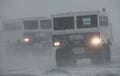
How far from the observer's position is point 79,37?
1989 cm

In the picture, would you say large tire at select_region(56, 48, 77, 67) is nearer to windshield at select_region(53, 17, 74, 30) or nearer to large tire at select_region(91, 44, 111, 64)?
large tire at select_region(91, 44, 111, 64)

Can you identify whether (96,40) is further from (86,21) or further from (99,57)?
(86,21)

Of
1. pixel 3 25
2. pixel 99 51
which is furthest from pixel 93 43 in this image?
pixel 3 25

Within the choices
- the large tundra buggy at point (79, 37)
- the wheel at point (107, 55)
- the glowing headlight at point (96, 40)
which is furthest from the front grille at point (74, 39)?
the wheel at point (107, 55)

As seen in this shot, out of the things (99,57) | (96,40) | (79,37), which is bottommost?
(99,57)

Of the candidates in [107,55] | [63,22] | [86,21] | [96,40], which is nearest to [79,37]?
[96,40]

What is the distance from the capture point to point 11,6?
4988 centimetres

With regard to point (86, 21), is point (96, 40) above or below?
below

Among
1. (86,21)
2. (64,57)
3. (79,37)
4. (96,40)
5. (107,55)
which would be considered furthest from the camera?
(107,55)

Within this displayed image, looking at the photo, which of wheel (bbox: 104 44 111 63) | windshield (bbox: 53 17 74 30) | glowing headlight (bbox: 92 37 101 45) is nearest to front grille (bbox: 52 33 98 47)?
glowing headlight (bbox: 92 37 101 45)

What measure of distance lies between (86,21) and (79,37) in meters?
0.83

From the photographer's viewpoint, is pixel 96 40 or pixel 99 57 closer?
pixel 96 40

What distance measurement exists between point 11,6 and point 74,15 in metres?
30.0

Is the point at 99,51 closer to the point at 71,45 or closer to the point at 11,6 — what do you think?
the point at 71,45
